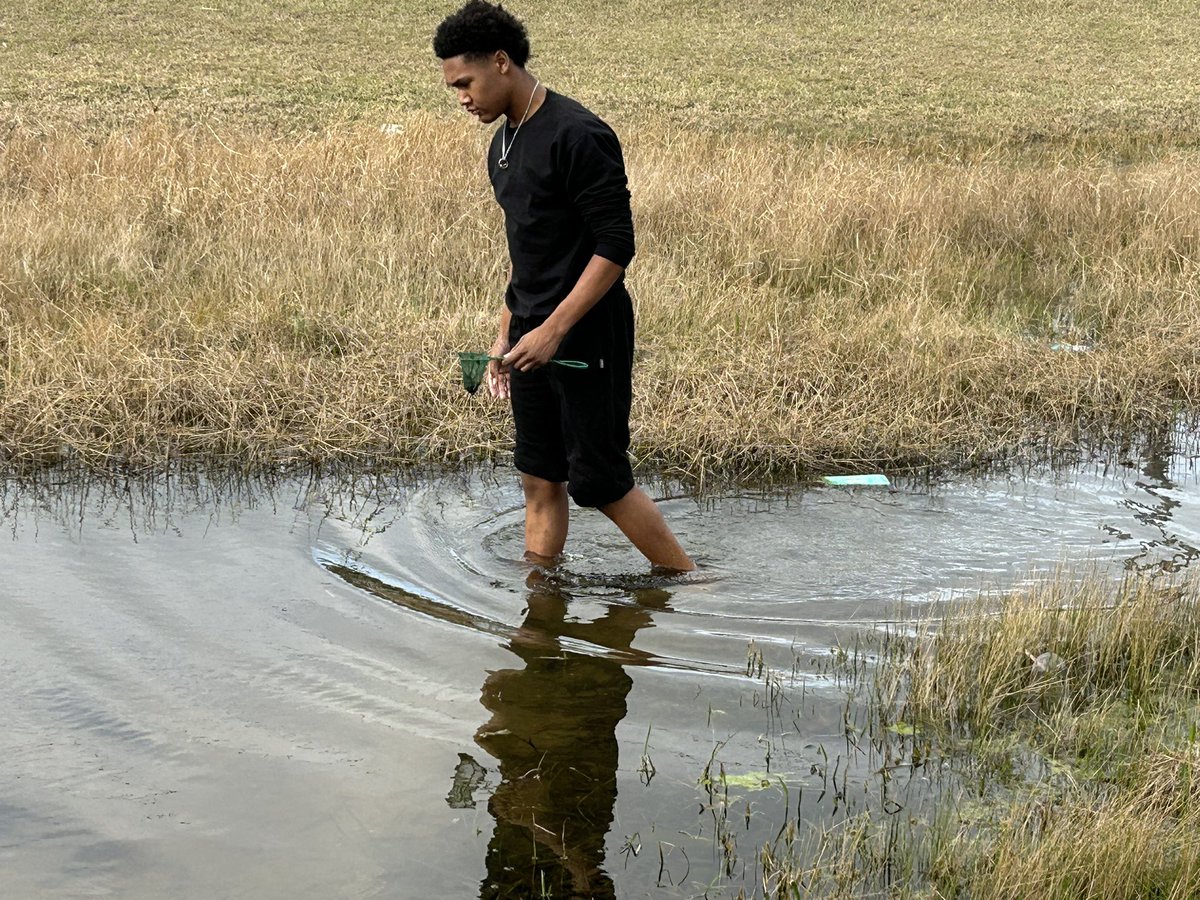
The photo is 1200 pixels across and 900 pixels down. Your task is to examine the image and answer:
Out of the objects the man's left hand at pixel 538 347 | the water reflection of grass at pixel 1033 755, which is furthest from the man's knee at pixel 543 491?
the water reflection of grass at pixel 1033 755

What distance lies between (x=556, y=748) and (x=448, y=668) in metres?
0.61

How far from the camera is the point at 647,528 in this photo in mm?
4434

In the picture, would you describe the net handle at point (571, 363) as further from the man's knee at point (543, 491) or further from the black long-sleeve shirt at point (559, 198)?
the man's knee at point (543, 491)

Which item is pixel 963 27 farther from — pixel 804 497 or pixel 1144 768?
pixel 1144 768

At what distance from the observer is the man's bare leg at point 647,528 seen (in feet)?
14.3

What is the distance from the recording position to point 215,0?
3033cm

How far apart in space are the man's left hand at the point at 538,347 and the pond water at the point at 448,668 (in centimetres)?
89

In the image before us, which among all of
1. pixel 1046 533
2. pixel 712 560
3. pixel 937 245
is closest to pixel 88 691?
pixel 712 560

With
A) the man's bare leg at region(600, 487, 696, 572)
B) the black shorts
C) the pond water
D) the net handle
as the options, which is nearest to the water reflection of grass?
the pond water

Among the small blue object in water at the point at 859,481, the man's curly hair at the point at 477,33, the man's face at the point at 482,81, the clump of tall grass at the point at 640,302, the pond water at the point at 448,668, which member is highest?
the man's curly hair at the point at 477,33

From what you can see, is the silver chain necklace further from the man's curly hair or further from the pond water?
the pond water

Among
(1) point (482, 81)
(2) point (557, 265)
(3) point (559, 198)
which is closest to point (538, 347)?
(2) point (557, 265)

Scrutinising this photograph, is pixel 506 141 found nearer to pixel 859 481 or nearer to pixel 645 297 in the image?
pixel 859 481

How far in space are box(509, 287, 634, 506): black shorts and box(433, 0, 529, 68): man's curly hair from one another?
79 cm
